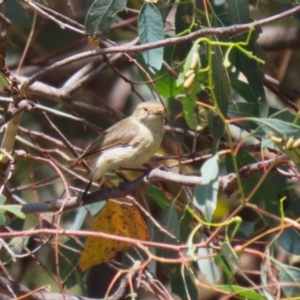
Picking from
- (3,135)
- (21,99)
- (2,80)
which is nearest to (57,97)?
(3,135)

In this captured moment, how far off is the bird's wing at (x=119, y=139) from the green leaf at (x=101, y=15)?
2.70ft

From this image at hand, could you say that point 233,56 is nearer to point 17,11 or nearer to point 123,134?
point 123,134

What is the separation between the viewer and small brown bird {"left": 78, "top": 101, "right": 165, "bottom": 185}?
308 centimetres

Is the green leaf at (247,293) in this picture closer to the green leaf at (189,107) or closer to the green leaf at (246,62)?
the green leaf at (189,107)

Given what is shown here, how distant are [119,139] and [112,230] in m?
0.41

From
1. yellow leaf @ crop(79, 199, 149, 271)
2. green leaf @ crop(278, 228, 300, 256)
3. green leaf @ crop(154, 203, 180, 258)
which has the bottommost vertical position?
yellow leaf @ crop(79, 199, 149, 271)

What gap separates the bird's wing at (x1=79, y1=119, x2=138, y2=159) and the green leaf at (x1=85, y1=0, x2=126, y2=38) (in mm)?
823

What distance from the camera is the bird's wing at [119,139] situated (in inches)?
124

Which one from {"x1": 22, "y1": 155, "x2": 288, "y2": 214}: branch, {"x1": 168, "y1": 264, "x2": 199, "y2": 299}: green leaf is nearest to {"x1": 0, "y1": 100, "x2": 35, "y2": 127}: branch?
{"x1": 22, "y1": 155, "x2": 288, "y2": 214}: branch

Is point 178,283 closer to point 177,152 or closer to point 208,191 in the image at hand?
point 177,152

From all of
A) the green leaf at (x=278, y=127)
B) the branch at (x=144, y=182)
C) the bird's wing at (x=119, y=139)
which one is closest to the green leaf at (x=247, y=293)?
the branch at (x=144, y=182)

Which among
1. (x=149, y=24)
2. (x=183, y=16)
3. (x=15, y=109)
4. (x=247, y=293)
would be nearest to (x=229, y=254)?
(x=247, y=293)

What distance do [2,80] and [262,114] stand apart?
0.89 m

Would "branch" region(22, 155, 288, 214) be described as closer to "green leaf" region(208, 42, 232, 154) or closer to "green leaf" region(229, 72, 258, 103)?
"green leaf" region(208, 42, 232, 154)
